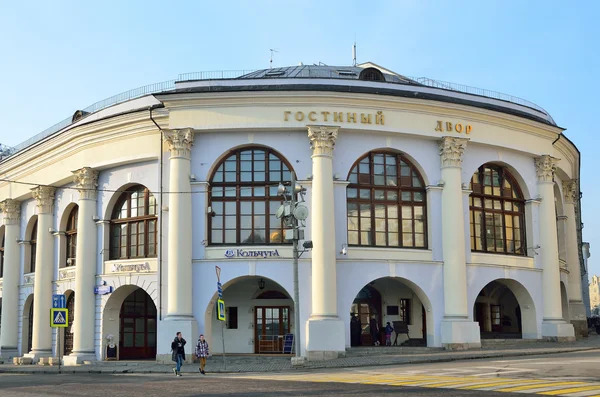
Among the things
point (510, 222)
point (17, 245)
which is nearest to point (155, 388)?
point (510, 222)

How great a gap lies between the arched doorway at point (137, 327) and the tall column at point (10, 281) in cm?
970

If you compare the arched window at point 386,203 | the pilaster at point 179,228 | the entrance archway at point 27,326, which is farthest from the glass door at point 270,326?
the entrance archway at point 27,326

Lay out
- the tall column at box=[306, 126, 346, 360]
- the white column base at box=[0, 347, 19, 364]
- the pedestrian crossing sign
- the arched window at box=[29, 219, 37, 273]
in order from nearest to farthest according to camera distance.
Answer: the pedestrian crossing sign, the tall column at box=[306, 126, 346, 360], the white column base at box=[0, 347, 19, 364], the arched window at box=[29, 219, 37, 273]

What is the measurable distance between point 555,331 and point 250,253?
1504cm

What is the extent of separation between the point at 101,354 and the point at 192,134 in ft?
36.3

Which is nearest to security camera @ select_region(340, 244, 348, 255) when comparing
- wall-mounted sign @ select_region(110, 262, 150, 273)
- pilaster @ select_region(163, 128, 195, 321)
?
pilaster @ select_region(163, 128, 195, 321)

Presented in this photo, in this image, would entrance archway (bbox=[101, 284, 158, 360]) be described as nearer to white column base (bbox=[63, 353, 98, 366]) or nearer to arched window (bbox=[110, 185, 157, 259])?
white column base (bbox=[63, 353, 98, 366])

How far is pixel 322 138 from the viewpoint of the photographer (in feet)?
105

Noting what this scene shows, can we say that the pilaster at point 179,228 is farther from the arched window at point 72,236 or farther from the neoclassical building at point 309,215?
the arched window at point 72,236

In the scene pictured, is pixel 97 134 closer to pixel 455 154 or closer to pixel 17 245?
pixel 17 245

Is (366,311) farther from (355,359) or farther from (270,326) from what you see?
(355,359)

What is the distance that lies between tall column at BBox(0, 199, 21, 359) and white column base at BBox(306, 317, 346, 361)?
1999 centimetres

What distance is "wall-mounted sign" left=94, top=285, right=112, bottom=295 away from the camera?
34.9 m

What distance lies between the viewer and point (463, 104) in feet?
112
